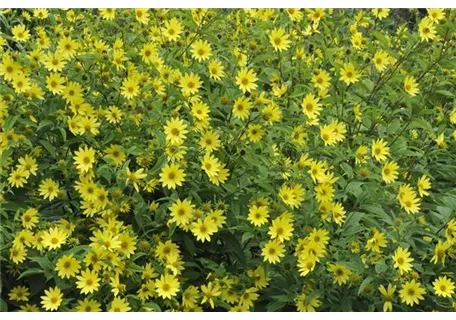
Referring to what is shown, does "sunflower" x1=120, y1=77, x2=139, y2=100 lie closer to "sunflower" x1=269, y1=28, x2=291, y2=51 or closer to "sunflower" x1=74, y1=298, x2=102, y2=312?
"sunflower" x1=269, y1=28, x2=291, y2=51

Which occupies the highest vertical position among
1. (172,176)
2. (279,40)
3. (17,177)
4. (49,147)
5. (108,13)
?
(108,13)

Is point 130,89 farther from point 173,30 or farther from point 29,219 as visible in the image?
point 29,219

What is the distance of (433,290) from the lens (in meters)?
2.45

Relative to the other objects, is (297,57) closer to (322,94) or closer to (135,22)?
(322,94)

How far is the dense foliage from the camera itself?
2375 mm

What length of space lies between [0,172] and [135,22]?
98cm

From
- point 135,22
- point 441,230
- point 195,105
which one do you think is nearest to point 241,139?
point 195,105

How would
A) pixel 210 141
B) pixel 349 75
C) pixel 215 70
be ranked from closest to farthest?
pixel 210 141, pixel 215 70, pixel 349 75

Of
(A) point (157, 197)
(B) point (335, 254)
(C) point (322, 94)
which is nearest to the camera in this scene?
(B) point (335, 254)

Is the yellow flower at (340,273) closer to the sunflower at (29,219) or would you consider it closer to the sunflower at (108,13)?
the sunflower at (29,219)

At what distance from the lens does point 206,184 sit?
8.23ft

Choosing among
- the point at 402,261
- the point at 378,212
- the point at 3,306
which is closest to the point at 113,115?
the point at 3,306

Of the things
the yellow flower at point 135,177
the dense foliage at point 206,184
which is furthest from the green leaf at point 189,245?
the yellow flower at point 135,177

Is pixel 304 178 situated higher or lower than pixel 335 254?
higher
